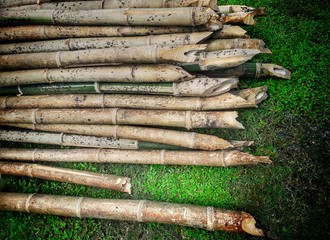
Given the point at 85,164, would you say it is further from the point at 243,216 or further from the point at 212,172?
the point at 243,216

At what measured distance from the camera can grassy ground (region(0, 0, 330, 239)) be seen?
405 centimetres

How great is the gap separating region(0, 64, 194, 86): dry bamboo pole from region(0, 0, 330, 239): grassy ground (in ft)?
3.93

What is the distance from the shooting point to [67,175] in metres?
4.70

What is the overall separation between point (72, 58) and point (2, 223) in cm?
304

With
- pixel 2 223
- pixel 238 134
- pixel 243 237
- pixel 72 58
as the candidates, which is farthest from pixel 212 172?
pixel 2 223

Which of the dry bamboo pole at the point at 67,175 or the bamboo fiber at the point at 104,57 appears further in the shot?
the dry bamboo pole at the point at 67,175

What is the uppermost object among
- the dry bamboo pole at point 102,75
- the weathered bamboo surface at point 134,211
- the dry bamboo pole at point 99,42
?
the dry bamboo pole at point 99,42

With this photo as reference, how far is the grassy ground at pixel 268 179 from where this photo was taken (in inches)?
159

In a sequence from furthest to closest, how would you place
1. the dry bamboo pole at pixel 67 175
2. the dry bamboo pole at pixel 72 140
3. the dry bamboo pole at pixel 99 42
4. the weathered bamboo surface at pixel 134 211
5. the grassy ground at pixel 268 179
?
the dry bamboo pole at pixel 72 140
the dry bamboo pole at pixel 67 175
the dry bamboo pole at pixel 99 42
the grassy ground at pixel 268 179
the weathered bamboo surface at pixel 134 211

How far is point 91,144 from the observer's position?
4785 millimetres

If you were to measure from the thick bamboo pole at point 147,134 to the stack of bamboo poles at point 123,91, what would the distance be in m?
0.02

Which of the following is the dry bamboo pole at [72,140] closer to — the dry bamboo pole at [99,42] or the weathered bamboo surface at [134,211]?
the weathered bamboo surface at [134,211]

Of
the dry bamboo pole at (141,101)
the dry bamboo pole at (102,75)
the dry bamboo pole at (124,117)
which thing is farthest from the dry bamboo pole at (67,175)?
the dry bamboo pole at (102,75)

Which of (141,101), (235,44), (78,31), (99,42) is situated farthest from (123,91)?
(235,44)
